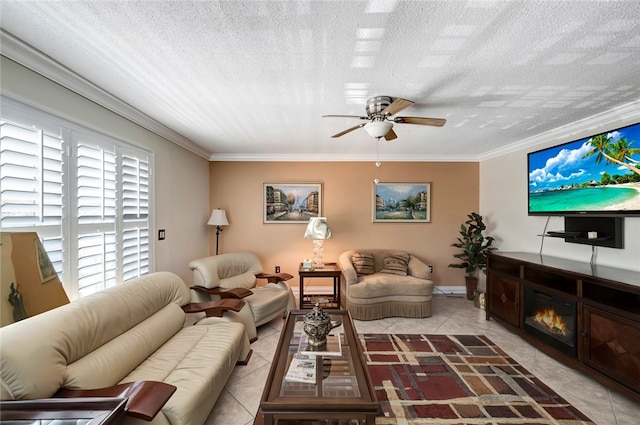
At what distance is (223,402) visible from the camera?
1898 mm

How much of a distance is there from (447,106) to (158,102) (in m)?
2.69

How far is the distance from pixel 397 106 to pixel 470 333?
9.18 feet

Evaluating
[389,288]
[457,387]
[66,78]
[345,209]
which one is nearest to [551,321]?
[457,387]

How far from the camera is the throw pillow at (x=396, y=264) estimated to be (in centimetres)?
387

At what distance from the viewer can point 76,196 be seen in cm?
192

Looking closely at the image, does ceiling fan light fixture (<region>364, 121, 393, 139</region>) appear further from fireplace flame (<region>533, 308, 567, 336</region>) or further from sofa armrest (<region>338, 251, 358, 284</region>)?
fireplace flame (<region>533, 308, 567, 336</region>)

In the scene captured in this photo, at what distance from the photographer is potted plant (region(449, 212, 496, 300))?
13.0 ft

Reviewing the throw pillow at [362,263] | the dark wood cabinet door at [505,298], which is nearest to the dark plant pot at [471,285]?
the dark wood cabinet door at [505,298]

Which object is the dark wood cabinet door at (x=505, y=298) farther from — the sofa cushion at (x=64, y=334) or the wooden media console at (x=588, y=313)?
the sofa cushion at (x=64, y=334)

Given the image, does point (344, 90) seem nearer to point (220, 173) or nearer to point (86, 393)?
point (86, 393)

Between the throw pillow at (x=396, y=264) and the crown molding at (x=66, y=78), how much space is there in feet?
11.8

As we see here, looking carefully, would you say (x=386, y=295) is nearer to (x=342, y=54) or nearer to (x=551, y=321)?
(x=551, y=321)

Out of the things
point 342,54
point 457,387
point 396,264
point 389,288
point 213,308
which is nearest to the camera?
point 342,54

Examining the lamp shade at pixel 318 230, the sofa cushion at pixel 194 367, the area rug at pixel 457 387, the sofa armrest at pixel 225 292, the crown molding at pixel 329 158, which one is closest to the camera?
the sofa cushion at pixel 194 367
